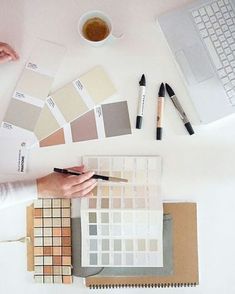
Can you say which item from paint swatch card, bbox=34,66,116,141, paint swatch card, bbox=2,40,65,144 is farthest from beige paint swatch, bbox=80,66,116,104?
paint swatch card, bbox=2,40,65,144

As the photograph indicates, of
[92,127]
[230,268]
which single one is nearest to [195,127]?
[92,127]

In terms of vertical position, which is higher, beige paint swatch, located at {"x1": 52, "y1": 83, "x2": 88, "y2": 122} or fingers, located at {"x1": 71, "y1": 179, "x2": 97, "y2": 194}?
beige paint swatch, located at {"x1": 52, "y1": 83, "x2": 88, "y2": 122}

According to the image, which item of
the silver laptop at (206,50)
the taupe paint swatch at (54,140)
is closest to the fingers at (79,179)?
the taupe paint swatch at (54,140)

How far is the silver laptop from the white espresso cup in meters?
0.14

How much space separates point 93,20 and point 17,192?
18.7 inches

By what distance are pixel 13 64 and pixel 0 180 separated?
0.30 m

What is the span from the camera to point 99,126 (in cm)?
137

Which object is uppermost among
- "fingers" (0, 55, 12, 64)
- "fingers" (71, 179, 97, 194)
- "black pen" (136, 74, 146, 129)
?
"fingers" (0, 55, 12, 64)

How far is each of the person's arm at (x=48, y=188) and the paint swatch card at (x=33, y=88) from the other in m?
0.13

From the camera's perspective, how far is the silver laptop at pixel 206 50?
1.36 meters

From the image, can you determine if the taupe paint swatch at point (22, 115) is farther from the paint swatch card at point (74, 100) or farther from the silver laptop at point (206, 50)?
the silver laptop at point (206, 50)

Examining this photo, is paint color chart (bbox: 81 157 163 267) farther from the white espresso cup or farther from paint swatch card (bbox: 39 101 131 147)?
the white espresso cup

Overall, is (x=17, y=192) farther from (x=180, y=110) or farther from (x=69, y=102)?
(x=180, y=110)

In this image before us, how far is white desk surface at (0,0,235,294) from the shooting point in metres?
1.36
